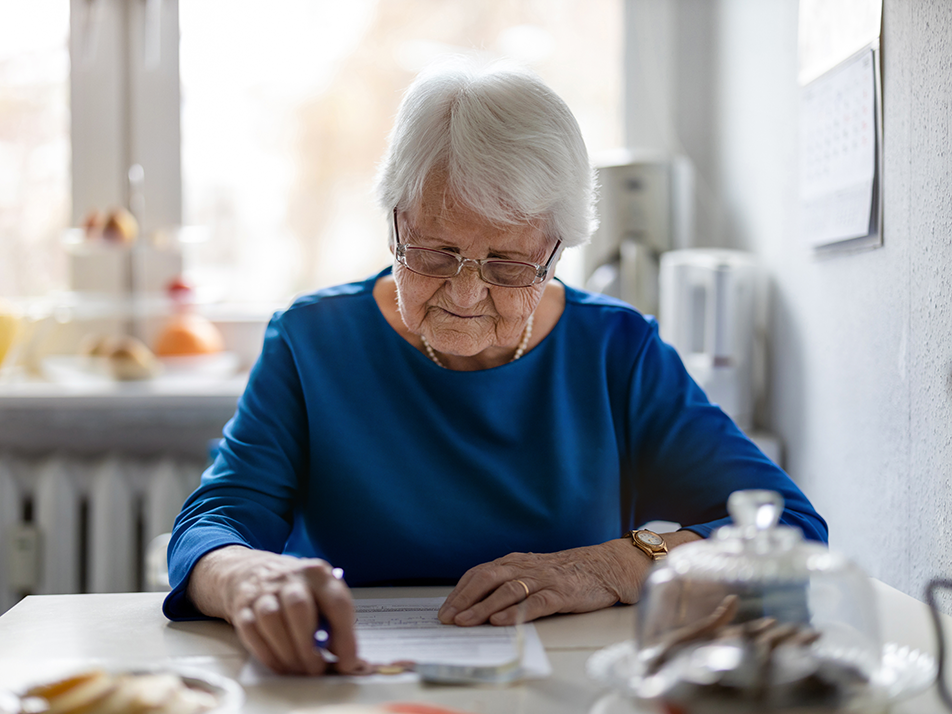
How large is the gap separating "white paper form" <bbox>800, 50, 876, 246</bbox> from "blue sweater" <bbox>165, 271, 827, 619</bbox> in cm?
42

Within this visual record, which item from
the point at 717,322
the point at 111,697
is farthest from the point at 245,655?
the point at 717,322

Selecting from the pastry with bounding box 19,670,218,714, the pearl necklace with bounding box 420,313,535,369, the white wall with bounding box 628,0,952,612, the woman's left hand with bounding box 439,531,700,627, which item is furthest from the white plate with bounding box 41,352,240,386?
the pastry with bounding box 19,670,218,714

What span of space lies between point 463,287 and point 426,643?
1.53 ft

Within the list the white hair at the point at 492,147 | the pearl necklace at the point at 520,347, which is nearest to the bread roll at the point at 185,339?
the pearl necklace at the point at 520,347

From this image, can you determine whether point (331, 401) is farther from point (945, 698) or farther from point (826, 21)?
point (826, 21)

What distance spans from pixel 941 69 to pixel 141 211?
6.59 feet

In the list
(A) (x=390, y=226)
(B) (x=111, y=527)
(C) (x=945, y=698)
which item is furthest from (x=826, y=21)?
(B) (x=111, y=527)

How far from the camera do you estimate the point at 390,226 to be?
1181 mm

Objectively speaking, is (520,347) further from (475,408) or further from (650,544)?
(650,544)

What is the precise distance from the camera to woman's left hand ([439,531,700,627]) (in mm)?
877

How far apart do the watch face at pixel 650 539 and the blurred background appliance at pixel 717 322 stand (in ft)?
2.92

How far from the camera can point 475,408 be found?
1.22 metres

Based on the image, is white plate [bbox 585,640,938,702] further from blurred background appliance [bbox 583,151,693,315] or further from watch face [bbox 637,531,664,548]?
blurred background appliance [bbox 583,151,693,315]

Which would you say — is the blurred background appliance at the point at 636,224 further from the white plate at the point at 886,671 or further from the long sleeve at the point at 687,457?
the white plate at the point at 886,671
